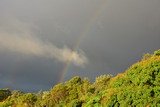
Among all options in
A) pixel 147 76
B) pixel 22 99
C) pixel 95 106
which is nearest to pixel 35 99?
pixel 22 99

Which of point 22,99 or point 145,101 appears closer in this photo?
point 145,101

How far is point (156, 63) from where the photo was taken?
240 ft

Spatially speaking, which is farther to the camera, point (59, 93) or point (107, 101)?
point (59, 93)

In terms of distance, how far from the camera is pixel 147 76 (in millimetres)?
71125

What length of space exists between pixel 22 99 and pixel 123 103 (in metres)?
63.2

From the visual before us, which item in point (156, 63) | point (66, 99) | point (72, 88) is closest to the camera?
point (156, 63)

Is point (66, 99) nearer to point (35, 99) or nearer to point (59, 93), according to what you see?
point (59, 93)

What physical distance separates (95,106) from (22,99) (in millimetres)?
54115

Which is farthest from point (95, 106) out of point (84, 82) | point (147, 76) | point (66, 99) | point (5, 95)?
point (5, 95)

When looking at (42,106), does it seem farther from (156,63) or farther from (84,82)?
(156,63)

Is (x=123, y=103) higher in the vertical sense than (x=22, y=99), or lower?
lower

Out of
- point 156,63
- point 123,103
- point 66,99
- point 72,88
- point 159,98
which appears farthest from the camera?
point 72,88

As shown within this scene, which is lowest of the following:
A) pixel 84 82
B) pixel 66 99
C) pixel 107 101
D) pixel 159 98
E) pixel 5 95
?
pixel 159 98

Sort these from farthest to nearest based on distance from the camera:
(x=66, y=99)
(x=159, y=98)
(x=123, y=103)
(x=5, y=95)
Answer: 1. (x=5, y=95)
2. (x=66, y=99)
3. (x=123, y=103)
4. (x=159, y=98)
